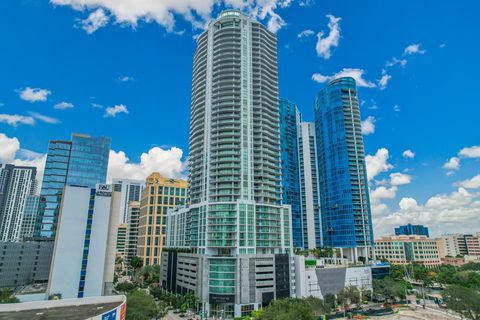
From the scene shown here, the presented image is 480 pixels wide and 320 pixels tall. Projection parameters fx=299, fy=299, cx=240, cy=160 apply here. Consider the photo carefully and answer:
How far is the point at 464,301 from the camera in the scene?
73.4 metres

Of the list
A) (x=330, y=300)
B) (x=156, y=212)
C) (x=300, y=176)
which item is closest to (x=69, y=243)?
(x=156, y=212)

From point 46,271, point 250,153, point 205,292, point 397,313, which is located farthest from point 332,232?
point 46,271

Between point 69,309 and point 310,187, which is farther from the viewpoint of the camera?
point 310,187

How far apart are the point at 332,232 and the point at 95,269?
11720 cm

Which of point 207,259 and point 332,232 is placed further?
point 332,232

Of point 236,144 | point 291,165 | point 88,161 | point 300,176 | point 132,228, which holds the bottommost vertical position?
point 132,228

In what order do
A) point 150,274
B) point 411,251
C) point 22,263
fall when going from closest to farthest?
point 22,263 → point 150,274 → point 411,251

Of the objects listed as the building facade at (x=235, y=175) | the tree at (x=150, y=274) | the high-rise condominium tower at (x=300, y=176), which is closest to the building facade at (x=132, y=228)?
the tree at (x=150, y=274)

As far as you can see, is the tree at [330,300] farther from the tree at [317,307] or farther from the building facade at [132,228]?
the building facade at [132,228]

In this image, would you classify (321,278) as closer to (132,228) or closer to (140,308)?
(140,308)

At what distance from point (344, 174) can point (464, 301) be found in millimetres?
83564

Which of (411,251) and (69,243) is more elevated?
(69,243)

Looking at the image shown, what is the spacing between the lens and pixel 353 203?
147750mm

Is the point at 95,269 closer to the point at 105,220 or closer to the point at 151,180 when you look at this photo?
the point at 105,220
